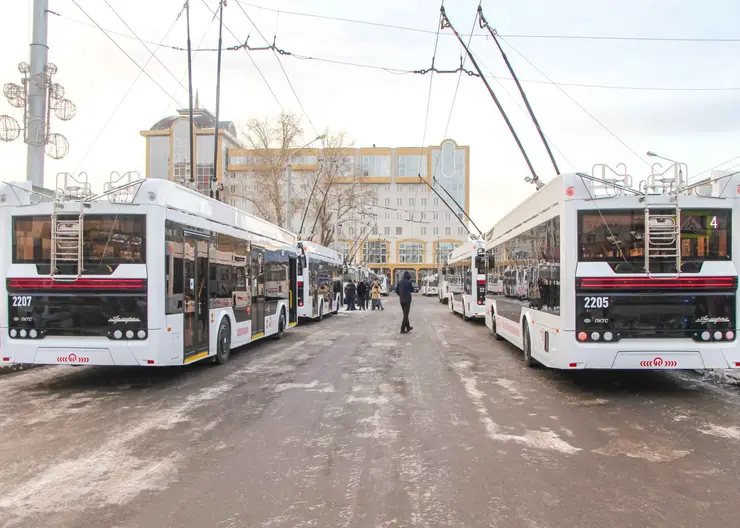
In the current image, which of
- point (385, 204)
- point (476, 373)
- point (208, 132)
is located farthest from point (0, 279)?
point (385, 204)

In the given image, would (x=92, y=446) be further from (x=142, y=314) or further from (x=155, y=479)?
(x=142, y=314)

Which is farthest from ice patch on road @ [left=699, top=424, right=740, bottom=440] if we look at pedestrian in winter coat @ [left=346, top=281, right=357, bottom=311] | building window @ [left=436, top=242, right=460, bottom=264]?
building window @ [left=436, top=242, right=460, bottom=264]

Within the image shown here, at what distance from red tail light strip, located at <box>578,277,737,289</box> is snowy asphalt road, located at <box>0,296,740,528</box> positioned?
155 centimetres

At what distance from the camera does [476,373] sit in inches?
411

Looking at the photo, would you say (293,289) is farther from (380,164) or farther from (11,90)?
(380,164)

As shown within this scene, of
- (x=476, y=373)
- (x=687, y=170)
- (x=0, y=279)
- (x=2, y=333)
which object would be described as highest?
(x=687, y=170)

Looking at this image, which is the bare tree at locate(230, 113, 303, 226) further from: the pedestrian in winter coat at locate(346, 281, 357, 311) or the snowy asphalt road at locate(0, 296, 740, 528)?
the snowy asphalt road at locate(0, 296, 740, 528)

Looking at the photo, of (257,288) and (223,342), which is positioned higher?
(257,288)

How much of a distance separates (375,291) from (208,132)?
35.7 m

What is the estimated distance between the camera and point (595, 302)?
8219 mm

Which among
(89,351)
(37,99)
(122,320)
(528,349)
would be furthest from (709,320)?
(37,99)

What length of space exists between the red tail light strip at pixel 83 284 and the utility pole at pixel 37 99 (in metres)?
3.43

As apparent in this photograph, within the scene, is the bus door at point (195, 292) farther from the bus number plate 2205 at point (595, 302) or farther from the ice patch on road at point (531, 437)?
the bus number plate 2205 at point (595, 302)

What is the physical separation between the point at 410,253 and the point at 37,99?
282 feet
